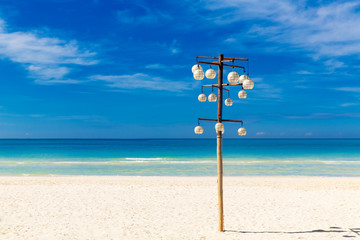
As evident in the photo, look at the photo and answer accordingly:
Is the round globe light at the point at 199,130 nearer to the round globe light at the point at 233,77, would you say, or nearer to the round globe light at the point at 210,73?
the round globe light at the point at 210,73

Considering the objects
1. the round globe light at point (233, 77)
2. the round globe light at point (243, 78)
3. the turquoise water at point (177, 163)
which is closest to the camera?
the round globe light at point (233, 77)

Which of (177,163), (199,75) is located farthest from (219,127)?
(177,163)

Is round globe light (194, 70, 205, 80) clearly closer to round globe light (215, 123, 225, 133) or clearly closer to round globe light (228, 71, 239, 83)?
round globe light (228, 71, 239, 83)

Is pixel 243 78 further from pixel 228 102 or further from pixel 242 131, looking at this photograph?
pixel 242 131

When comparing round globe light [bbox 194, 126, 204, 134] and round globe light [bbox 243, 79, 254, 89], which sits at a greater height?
round globe light [bbox 243, 79, 254, 89]

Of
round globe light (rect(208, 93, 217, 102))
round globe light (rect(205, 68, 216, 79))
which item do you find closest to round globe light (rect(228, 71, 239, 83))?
round globe light (rect(205, 68, 216, 79))
